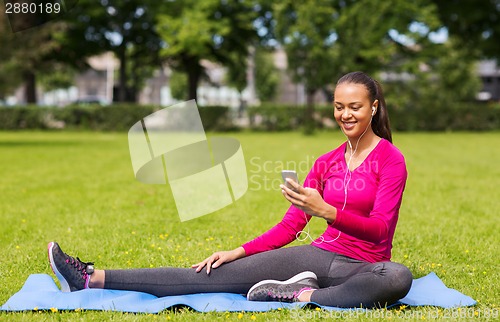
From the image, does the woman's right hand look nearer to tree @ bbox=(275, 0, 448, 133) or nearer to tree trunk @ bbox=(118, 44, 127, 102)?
tree @ bbox=(275, 0, 448, 133)

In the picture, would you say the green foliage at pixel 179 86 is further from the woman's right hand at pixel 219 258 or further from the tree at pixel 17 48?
the woman's right hand at pixel 219 258

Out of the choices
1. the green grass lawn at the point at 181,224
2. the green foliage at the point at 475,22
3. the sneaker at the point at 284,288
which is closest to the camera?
the sneaker at the point at 284,288

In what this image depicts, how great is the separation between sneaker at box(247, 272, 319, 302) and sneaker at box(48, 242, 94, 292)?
44.9 inches

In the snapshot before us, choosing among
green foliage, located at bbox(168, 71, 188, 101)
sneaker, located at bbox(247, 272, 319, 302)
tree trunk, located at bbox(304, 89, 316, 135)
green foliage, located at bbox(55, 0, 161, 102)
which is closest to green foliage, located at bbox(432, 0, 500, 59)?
tree trunk, located at bbox(304, 89, 316, 135)

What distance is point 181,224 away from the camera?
25.3ft

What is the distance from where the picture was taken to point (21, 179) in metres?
12.3

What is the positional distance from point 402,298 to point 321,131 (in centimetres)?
2648

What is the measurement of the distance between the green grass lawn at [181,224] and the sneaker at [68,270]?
31 centimetres

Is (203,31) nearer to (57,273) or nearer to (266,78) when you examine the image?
(57,273)

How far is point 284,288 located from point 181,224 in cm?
367

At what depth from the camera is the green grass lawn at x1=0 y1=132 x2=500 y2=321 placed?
525 cm

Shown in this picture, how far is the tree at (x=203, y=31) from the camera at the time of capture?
33.7m

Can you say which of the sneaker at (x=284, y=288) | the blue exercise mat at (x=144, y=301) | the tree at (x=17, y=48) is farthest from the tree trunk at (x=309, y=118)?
the sneaker at (x=284, y=288)

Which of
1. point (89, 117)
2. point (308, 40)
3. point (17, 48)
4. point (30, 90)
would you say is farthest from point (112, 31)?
point (17, 48)
